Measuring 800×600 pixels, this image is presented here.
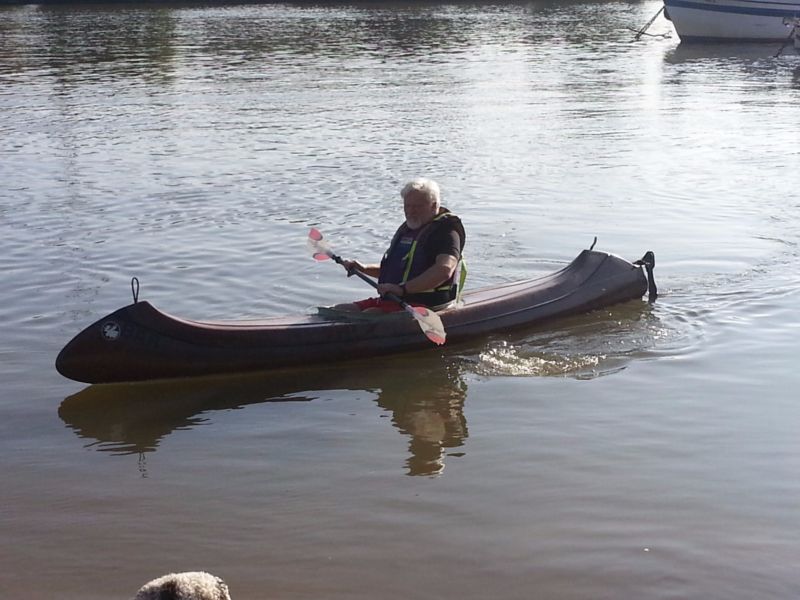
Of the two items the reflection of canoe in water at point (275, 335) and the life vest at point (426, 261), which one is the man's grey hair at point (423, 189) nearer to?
the life vest at point (426, 261)

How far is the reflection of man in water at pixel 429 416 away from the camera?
20.9 feet

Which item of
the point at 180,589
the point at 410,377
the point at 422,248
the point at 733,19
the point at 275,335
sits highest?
the point at 733,19

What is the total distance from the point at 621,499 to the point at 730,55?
27.5 meters

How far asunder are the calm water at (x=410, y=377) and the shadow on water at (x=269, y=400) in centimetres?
3

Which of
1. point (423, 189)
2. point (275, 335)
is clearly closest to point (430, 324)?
point (423, 189)

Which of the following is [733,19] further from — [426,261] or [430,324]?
[430,324]

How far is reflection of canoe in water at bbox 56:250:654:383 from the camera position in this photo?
23.5 feet

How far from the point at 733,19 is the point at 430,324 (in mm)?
28782

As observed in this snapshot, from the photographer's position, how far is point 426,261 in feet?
25.6

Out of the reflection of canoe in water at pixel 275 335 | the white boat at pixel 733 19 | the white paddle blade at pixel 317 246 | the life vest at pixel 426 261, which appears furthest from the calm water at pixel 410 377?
the white boat at pixel 733 19

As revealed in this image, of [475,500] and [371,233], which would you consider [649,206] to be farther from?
[475,500]

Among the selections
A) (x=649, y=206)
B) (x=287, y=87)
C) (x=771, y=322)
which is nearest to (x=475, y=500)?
(x=771, y=322)

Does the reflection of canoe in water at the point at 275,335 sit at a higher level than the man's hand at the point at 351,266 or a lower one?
lower

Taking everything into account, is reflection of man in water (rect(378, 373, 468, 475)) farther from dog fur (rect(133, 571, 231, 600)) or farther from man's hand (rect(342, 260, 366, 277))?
dog fur (rect(133, 571, 231, 600))
